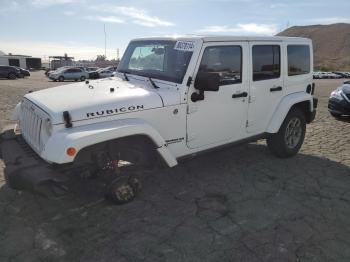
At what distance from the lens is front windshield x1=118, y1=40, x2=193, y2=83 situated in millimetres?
4285

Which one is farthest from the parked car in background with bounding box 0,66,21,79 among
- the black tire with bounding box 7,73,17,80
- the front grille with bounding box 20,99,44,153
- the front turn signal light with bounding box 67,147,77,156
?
the front turn signal light with bounding box 67,147,77,156

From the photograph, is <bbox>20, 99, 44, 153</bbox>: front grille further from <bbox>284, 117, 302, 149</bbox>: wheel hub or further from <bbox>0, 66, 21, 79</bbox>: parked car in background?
<bbox>0, 66, 21, 79</bbox>: parked car in background

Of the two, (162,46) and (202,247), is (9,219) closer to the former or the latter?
(202,247)

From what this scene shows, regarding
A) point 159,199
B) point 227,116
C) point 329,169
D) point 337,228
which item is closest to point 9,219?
point 159,199

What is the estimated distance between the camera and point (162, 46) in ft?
15.2

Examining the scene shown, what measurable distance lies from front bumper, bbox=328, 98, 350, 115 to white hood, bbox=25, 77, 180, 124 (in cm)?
665

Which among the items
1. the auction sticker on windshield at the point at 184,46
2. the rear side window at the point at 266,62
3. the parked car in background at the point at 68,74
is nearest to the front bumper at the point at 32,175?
the auction sticker on windshield at the point at 184,46

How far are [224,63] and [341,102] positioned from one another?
5.96 m

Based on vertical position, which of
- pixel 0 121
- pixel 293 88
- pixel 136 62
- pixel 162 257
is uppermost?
pixel 136 62

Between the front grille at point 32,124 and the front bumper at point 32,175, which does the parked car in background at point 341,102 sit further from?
the front bumper at point 32,175

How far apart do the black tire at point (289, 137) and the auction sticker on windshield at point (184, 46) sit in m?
2.33

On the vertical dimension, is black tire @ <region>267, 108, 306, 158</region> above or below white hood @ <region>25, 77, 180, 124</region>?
below

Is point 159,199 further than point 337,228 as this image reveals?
Yes

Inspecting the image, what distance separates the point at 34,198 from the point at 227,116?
2.75 m
